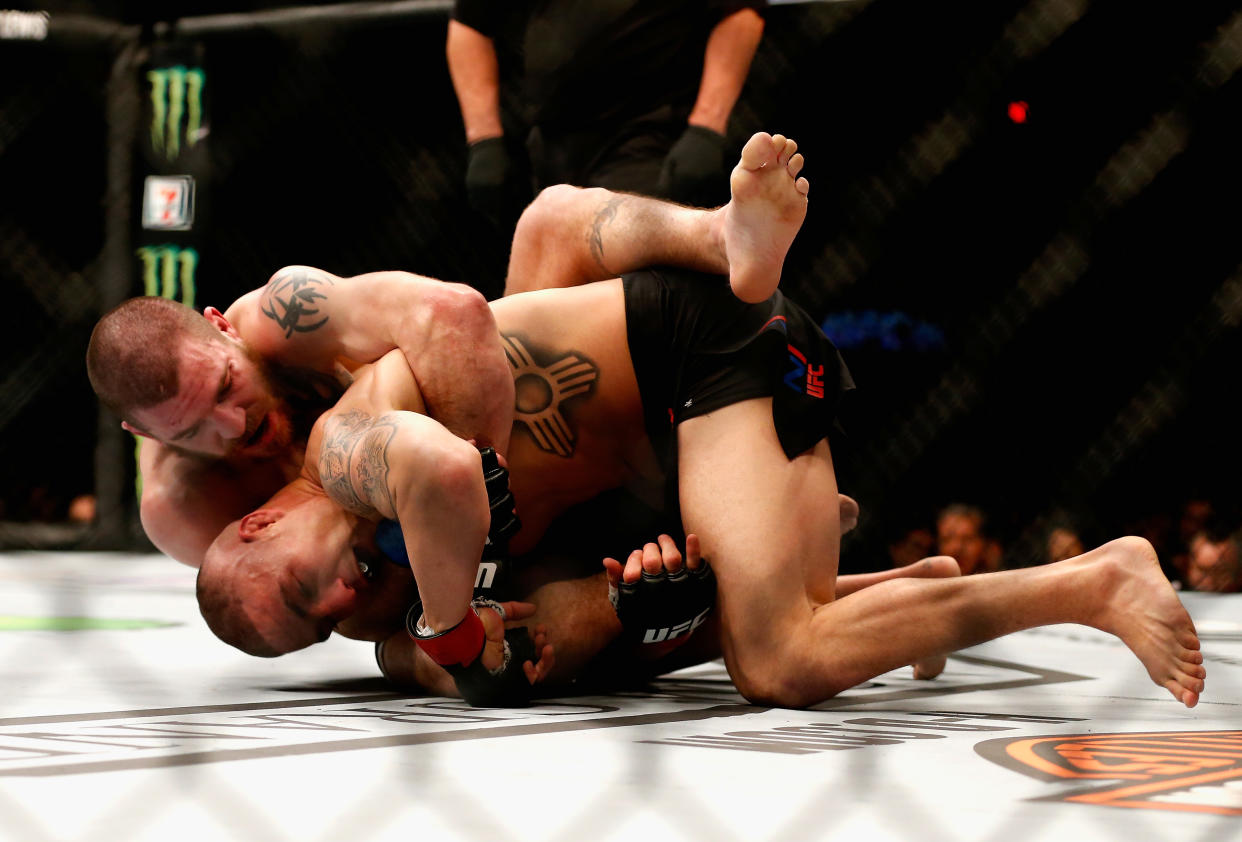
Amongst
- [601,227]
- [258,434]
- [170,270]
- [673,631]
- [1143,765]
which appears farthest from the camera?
[170,270]

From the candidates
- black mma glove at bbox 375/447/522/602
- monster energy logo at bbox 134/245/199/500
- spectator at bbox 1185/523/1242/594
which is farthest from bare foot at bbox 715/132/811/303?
→ monster energy logo at bbox 134/245/199/500

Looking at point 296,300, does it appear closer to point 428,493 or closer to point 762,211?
point 428,493

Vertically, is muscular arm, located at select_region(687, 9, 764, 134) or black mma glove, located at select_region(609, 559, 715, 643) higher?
muscular arm, located at select_region(687, 9, 764, 134)

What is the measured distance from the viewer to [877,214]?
335cm

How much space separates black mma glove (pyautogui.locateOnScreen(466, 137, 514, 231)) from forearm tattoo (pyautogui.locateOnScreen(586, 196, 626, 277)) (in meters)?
0.80

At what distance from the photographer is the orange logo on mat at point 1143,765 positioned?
902mm

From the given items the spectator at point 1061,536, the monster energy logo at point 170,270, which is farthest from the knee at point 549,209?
the monster energy logo at point 170,270

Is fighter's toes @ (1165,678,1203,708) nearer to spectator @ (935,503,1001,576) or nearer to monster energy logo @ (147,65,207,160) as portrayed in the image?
spectator @ (935,503,1001,576)

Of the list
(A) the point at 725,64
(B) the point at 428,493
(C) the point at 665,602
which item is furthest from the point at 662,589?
(A) the point at 725,64

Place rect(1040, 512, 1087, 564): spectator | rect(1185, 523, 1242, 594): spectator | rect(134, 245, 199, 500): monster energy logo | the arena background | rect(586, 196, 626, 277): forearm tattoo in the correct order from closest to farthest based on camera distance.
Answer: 1. rect(586, 196, 626, 277): forearm tattoo
2. the arena background
3. rect(1185, 523, 1242, 594): spectator
4. rect(1040, 512, 1087, 564): spectator
5. rect(134, 245, 199, 500): monster energy logo

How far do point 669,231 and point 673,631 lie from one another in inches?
20.9

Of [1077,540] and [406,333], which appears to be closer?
[406,333]

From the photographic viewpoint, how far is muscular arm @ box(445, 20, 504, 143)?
8.25 ft

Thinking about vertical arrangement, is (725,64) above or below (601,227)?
above
